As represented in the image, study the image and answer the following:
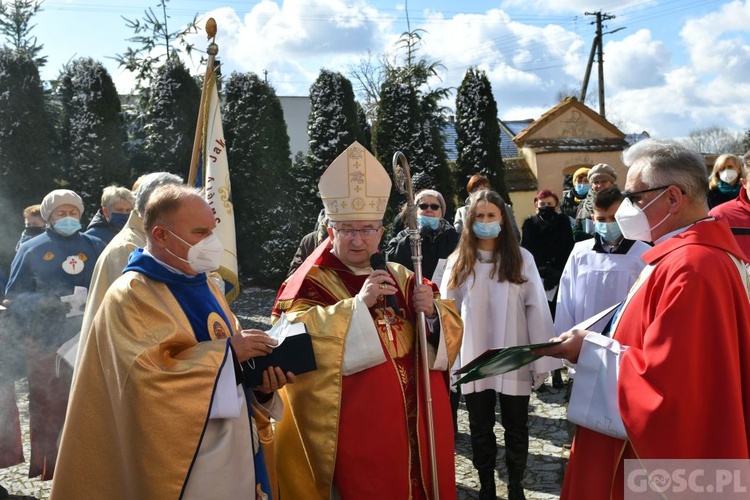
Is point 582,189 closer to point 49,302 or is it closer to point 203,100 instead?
point 203,100

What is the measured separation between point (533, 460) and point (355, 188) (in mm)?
3041

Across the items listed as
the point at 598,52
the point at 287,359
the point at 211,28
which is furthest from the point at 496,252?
the point at 598,52

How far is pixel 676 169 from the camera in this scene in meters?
2.81

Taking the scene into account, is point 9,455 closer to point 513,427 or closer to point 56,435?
point 56,435

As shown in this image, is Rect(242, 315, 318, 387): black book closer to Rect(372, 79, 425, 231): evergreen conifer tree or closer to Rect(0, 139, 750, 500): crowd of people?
Rect(0, 139, 750, 500): crowd of people

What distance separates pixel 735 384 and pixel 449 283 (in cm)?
264

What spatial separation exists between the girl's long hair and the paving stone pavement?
1501mm

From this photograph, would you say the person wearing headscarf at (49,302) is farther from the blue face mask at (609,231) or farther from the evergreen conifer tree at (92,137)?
the evergreen conifer tree at (92,137)

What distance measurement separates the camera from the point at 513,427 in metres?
4.57

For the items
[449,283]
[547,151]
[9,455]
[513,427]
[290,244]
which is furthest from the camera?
[547,151]

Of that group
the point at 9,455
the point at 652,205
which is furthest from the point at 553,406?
the point at 9,455

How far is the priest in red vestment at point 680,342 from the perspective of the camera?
2.49m

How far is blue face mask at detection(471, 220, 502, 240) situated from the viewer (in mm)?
4750

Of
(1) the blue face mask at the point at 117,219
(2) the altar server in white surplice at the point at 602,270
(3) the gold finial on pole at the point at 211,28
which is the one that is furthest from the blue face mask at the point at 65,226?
(2) the altar server in white surplice at the point at 602,270
